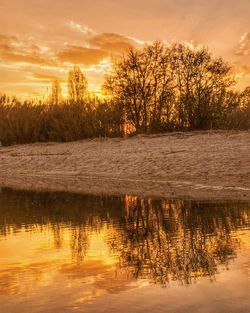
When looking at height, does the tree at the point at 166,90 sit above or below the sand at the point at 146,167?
above

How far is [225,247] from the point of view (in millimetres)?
7129

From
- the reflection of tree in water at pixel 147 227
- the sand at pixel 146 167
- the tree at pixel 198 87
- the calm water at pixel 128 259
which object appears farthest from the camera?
the tree at pixel 198 87

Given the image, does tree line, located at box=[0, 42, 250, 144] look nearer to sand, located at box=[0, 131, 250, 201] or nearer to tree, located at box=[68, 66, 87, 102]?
sand, located at box=[0, 131, 250, 201]

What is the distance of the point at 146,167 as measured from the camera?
1897 centimetres

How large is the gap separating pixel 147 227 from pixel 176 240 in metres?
1.34

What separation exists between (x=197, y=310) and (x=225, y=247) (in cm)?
246

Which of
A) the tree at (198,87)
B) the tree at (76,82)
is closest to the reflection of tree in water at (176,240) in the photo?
the tree at (198,87)

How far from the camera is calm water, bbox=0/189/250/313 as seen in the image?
509 centimetres

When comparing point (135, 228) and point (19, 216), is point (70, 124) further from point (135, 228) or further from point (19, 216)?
point (135, 228)

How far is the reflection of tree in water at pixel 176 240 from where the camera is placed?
617cm

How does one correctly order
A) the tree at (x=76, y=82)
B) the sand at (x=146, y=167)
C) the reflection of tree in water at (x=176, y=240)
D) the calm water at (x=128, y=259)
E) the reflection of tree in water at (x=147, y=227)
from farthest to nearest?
the tree at (x=76, y=82) → the sand at (x=146, y=167) → the reflection of tree in water at (x=147, y=227) → the reflection of tree in water at (x=176, y=240) → the calm water at (x=128, y=259)

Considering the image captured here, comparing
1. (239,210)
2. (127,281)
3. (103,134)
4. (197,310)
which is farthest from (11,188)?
(103,134)

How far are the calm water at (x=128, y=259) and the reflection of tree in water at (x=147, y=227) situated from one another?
0.04 ft

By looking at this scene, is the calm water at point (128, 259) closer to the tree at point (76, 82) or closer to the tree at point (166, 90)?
the tree at point (166, 90)
